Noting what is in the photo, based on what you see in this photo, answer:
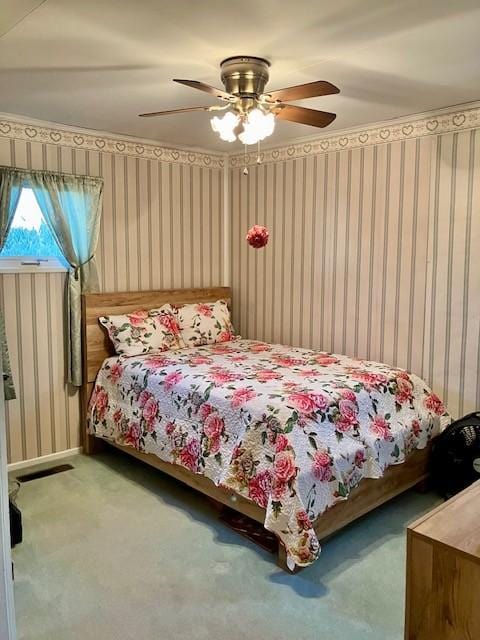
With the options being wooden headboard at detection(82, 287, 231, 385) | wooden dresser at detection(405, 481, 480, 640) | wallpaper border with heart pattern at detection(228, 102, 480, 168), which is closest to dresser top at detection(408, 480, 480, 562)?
wooden dresser at detection(405, 481, 480, 640)

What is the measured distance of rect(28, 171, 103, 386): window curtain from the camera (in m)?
3.54

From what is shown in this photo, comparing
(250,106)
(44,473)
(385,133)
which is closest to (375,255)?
(385,133)

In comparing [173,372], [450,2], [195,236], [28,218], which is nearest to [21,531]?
[173,372]

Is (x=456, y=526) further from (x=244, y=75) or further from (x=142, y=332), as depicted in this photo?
(x=142, y=332)

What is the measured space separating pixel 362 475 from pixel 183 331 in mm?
1896

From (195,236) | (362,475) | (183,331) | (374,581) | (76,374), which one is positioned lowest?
(374,581)

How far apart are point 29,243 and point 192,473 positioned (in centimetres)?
194

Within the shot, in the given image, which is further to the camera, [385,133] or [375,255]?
[375,255]

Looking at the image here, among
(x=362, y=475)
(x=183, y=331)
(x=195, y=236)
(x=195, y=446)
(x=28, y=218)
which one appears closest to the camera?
(x=362, y=475)

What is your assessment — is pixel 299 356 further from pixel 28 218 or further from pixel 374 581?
pixel 28 218

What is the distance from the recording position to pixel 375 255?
3654 mm

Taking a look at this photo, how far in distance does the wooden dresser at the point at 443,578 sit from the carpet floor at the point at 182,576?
0.55 m

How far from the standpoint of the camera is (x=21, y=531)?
2662mm

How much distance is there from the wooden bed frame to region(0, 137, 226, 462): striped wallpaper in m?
0.15
